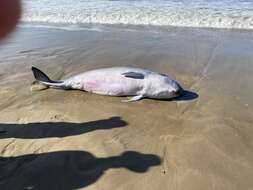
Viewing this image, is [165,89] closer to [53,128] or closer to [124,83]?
[124,83]

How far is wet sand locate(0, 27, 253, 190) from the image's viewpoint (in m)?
4.05

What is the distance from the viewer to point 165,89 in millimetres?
6000

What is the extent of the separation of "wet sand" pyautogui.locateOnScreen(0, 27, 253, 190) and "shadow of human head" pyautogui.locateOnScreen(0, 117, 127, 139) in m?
0.01

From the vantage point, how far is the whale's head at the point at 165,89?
600cm

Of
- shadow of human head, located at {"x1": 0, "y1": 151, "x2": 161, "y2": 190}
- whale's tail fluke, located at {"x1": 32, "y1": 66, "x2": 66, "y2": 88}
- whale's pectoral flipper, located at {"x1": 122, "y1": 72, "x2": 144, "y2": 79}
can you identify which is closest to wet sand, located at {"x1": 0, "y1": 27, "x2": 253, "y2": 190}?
shadow of human head, located at {"x1": 0, "y1": 151, "x2": 161, "y2": 190}

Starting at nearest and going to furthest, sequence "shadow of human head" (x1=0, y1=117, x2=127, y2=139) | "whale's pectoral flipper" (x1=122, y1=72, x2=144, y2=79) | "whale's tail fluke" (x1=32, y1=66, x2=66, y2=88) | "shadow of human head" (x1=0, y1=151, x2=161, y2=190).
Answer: "shadow of human head" (x1=0, y1=151, x2=161, y2=190), "shadow of human head" (x1=0, y1=117, x2=127, y2=139), "whale's pectoral flipper" (x1=122, y1=72, x2=144, y2=79), "whale's tail fluke" (x1=32, y1=66, x2=66, y2=88)

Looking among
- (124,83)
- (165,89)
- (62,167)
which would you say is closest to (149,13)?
(124,83)

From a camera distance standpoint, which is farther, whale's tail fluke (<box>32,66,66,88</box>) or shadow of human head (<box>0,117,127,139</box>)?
whale's tail fluke (<box>32,66,66,88</box>)

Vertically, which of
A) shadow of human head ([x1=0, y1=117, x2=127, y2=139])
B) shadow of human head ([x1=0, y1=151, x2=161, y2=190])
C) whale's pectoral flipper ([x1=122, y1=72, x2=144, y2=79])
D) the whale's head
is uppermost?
whale's pectoral flipper ([x1=122, y1=72, x2=144, y2=79])

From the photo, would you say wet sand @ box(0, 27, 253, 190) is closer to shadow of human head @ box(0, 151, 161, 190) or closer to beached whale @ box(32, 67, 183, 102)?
shadow of human head @ box(0, 151, 161, 190)

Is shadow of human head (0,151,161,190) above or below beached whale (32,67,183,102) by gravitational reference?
below

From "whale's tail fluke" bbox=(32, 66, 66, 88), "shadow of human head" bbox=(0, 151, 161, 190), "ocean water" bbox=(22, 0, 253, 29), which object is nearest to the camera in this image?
"shadow of human head" bbox=(0, 151, 161, 190)

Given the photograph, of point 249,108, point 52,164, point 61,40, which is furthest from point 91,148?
point 61,40

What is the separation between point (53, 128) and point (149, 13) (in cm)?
815
